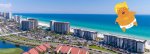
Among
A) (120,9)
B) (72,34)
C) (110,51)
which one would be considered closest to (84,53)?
(110,51)

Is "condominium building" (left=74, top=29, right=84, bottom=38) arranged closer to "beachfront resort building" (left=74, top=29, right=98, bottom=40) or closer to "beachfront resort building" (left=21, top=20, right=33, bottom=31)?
"beachfront resort building" (left=74, top=29, right=98, bottom=40)

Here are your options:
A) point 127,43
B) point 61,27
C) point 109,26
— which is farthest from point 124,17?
point 109,26

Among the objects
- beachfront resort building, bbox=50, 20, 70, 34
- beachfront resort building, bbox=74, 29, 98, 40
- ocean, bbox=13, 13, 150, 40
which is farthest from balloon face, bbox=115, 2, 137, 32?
beachfront resort building, bbox=50, 20, 70, 34

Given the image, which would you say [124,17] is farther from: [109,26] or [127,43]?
[109,26]

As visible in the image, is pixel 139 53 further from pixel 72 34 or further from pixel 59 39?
pixel 72 34

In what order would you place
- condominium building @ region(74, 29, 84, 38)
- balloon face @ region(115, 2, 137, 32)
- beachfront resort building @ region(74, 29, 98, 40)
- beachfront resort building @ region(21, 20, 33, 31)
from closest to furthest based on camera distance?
balloon face @ region(115, 2, 137, 32), beachfront resort building @ region(74, 29, 98, 40), condominium building @ region(74, 29, 84, 38), beachfront resort building @ region(21, 20, 33, 31)

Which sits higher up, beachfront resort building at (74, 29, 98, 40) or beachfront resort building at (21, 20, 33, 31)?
beachfront resort building at (21, 20, 33, 31)

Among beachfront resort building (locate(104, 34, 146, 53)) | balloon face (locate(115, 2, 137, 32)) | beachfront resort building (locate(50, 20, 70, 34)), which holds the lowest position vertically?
beachfront resort building (locate(104, 34, 146, 53))

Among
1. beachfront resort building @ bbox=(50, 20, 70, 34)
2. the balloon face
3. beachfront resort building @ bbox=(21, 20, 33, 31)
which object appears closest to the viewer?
the balloon face
